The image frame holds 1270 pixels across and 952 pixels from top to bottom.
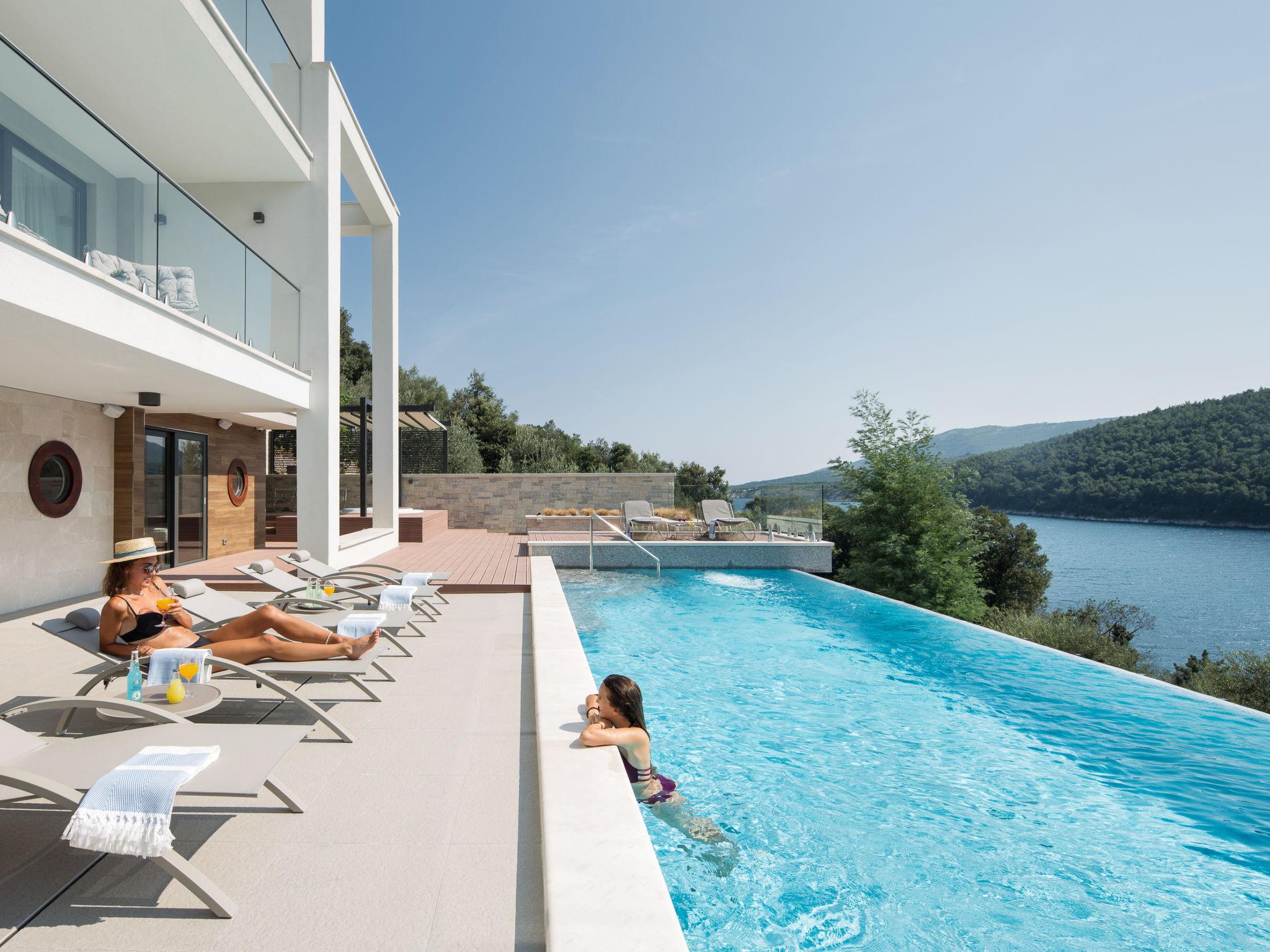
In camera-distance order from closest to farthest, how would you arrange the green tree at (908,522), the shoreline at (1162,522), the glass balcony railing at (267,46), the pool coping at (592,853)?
the pool coping at (592,853) < the glass balcony railing at (267,46) < the green tree at (908,522) < the shoreline at (1162,522)

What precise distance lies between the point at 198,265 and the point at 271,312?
1.84 m

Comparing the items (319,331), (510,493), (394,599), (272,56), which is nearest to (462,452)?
(510,493)

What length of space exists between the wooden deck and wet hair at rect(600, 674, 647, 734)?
4.98 meters

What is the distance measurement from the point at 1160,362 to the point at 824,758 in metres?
32.0

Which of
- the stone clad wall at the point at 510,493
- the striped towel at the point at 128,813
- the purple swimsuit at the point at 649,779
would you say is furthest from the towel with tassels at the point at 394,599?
the stone clad wall at the point at 510,493

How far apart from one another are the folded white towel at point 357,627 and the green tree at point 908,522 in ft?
49.4

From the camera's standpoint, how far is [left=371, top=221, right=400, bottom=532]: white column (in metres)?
11.9

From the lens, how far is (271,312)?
8.06 metres

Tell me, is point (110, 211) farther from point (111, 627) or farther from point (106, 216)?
point (111, 627)

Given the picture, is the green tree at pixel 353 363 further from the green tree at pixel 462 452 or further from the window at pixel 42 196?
the window at pixel 42 196

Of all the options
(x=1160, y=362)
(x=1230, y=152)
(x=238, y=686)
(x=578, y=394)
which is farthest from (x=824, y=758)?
(x=578, y=394)

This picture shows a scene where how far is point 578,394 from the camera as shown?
43.1m

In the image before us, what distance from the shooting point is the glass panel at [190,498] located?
9.45 metres

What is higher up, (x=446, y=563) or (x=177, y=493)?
(x=177, y=493)
